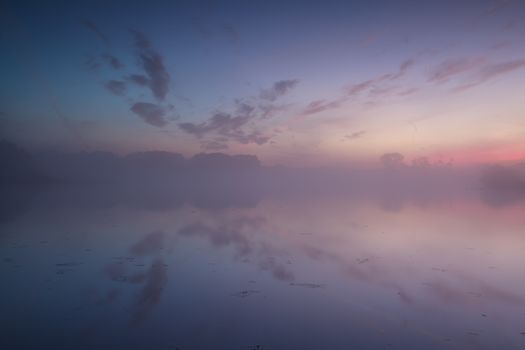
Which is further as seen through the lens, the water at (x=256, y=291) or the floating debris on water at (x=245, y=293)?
the floating debris on water at (x=245, y=293)

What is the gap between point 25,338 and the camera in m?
8.17

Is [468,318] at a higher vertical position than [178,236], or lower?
lower

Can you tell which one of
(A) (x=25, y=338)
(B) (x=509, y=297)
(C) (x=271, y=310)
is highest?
(A) (x=25, y=338)

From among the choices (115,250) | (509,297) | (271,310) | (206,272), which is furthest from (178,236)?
(509,297)

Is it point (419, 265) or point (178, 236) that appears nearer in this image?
point (419, 265)

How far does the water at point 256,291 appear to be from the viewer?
865 centimetres

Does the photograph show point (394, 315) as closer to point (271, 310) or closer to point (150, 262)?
point (271, 310)

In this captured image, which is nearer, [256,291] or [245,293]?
[245,293]

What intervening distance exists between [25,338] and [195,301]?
5291mm

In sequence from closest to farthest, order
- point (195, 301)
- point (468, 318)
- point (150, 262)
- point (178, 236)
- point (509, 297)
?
1. point (468, 318)
2. point (195, 301)
3. point (509, 297)
4. point (150, 262)
5. point (178, 236)

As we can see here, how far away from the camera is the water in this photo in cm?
865

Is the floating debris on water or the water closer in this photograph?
the water

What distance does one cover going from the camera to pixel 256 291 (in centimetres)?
1242

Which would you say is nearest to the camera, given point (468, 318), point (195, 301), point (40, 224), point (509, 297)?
point (468, 318)
